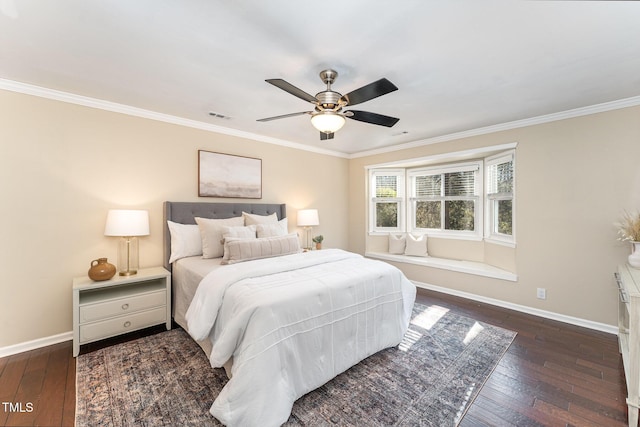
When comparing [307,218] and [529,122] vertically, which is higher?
[529,122]

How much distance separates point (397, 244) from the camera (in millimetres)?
5035

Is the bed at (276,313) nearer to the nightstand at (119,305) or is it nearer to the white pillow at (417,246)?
the nightstand at (119,305)

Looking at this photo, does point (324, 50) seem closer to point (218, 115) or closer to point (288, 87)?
point (288, 87)

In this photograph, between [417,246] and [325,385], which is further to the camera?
[417,246]

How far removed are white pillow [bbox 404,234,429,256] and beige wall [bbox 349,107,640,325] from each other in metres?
1.15

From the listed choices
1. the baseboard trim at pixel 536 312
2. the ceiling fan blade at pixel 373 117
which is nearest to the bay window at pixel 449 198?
the baseboard trim at pixel 536 312

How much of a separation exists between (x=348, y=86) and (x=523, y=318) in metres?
3.44

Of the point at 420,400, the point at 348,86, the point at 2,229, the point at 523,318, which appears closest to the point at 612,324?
the point at 523,318

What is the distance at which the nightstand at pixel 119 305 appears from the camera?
2441mm

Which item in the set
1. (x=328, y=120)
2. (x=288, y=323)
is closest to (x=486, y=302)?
(x=288, y=323)

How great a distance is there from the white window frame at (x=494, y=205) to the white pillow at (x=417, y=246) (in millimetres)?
972

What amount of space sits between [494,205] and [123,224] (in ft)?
16.1

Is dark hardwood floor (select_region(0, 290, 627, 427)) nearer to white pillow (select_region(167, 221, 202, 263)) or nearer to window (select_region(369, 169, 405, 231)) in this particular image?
white pillow (select_region(167, 221, 202, 263))

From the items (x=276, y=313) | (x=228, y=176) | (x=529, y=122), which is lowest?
(x=276, y=313)
